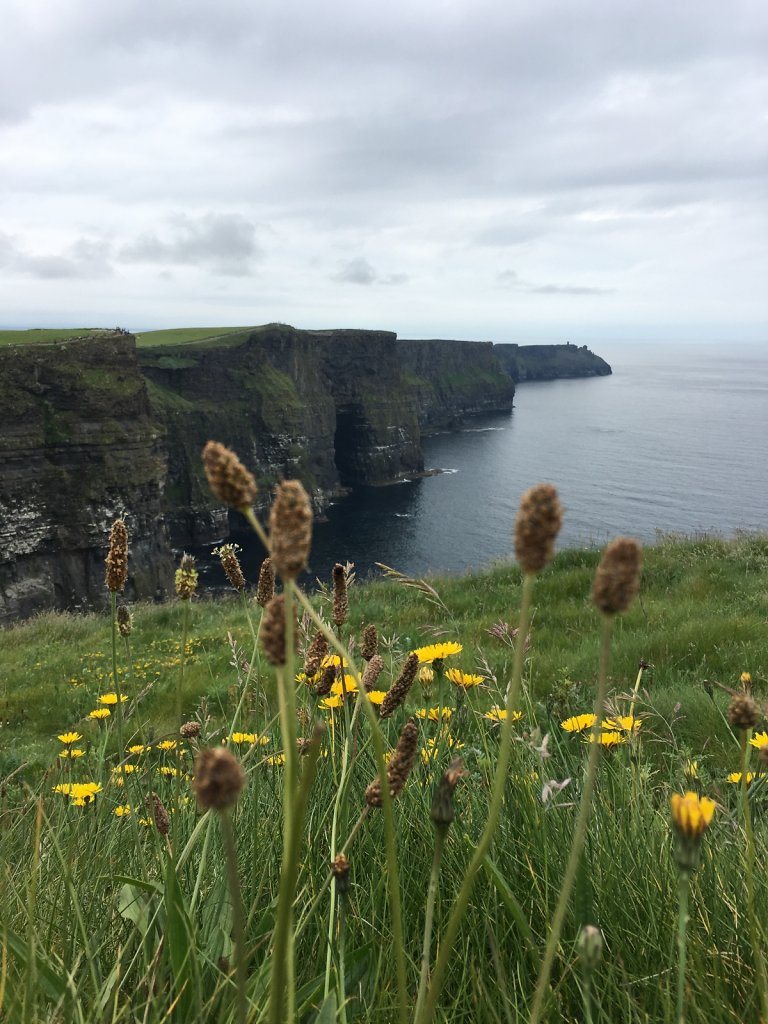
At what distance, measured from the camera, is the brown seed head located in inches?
32.9

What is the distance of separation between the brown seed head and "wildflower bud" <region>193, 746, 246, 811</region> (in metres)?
0.41

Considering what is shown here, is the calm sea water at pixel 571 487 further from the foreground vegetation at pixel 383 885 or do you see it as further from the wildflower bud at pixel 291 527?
the wildflower bud at pixel 291 527

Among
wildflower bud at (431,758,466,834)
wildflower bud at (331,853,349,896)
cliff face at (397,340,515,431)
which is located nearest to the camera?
wildflower bud at (431,758,466,834)

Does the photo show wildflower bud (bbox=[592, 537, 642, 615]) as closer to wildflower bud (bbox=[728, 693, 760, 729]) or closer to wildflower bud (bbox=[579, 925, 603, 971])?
wildflower bud (bbox=[579, 925, 603, 971])

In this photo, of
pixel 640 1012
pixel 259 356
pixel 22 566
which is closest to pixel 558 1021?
pixel 640 1012

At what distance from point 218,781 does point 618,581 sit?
0.51 metres

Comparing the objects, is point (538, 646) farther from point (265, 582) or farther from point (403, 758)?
point (403, 758)

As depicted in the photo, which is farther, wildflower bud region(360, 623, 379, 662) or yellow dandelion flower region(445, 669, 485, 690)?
yellow dandelion flower region(445, 669, 485, 690)

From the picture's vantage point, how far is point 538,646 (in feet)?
23.6

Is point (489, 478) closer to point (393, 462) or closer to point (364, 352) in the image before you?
point (393, 462)

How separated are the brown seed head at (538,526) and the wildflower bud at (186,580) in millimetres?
1418

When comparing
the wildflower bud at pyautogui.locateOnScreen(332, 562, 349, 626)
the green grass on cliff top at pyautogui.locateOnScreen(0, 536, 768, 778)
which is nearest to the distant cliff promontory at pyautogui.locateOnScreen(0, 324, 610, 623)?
the green grass on cliff top at pyautogui.locateOnScreen(0, 536, 768, 778)

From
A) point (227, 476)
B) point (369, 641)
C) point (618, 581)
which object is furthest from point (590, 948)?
point (369, 641)

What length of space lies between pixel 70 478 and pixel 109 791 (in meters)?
53.4
